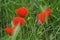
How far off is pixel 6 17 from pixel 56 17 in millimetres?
440

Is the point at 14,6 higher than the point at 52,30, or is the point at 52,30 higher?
the point at 14,6

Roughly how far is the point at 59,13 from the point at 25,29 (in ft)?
1.09

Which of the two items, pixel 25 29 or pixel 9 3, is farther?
pixel 9 3

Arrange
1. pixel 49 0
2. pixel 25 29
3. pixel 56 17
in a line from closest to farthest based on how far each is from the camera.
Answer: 1. pixel 25 29
2. pixel 56 17
3. pixel 49 0

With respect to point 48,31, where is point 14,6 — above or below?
above

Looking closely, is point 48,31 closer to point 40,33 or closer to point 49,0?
point 40,33

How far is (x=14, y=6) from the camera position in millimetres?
1757

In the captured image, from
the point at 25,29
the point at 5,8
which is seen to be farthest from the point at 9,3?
the point at 25,29

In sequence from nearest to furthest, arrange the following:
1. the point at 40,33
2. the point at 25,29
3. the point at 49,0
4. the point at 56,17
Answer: the point at 40,33, the point at 25,29, the point at 56,17, the point at 49,0

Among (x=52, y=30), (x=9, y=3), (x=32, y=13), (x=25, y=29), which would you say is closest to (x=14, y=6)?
(x=9, y=3)

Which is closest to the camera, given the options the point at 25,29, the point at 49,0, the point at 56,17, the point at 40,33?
the point at 40,33

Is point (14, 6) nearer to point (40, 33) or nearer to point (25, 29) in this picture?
point (25, 29)

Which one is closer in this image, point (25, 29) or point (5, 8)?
point (25, 29)

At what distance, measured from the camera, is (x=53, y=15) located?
5.45ft
